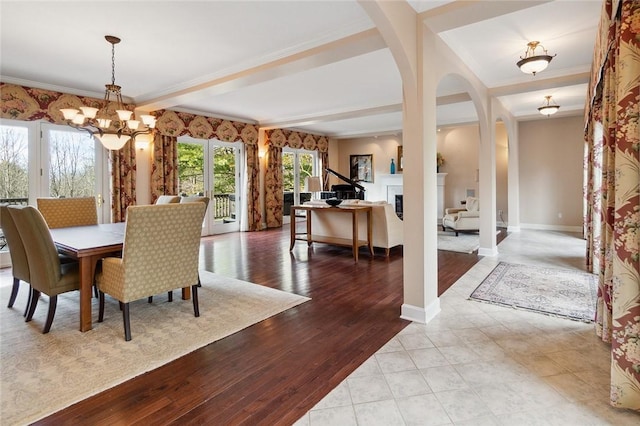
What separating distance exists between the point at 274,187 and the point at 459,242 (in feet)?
16.4

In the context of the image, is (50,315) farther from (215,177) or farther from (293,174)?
(293,174)

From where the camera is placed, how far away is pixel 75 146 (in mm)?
5809

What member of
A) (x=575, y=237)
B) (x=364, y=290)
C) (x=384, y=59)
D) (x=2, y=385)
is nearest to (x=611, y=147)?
(x=364, y=290)

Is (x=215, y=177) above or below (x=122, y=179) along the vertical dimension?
above

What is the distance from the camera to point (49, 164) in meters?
5.49

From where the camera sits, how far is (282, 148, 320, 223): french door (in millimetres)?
10234

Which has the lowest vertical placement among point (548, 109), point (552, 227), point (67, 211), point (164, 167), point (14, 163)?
point (552, 227)

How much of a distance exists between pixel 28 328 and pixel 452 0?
14.3ft

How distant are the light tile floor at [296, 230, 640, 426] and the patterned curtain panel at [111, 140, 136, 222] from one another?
18.6ft

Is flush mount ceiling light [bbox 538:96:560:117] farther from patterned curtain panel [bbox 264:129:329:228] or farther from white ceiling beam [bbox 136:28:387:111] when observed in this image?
patterned curtain panel [bbox 264:129:329:228]

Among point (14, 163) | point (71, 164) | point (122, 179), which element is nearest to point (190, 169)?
point (122, 179)

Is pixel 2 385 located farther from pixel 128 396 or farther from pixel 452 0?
pixel 452 0

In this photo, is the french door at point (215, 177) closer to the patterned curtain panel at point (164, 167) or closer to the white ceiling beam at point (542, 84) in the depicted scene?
the patterned curtain panel at point (164, 167)

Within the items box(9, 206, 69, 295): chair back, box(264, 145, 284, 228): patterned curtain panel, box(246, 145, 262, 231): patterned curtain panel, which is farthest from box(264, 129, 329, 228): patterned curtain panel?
box(9, 206, 69, 295): chair back
